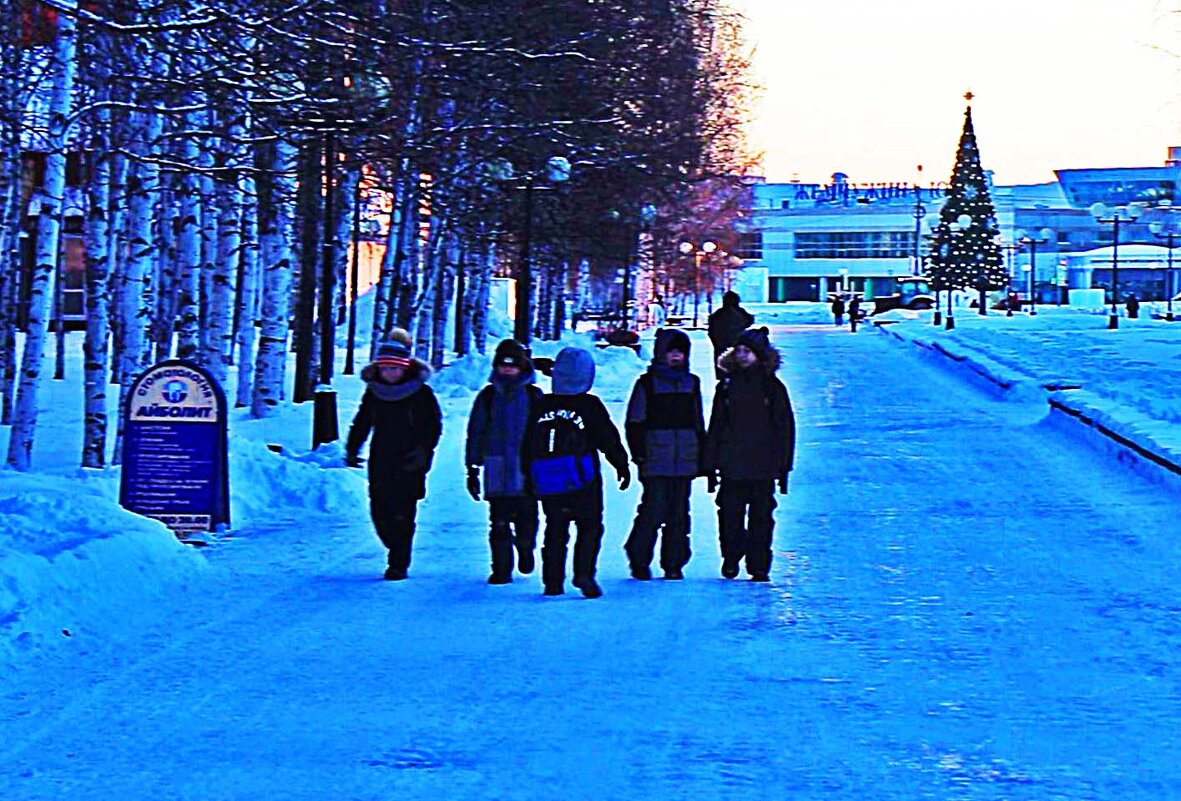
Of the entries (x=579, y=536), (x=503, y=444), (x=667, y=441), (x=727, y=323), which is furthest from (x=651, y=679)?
(x=727, y=323)

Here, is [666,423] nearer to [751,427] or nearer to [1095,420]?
[751,427]

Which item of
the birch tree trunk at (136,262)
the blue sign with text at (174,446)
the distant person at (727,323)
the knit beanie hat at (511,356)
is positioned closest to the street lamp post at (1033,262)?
the distant person at (727,323)

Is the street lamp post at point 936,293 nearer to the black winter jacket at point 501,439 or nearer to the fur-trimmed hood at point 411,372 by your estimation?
the fur-trimmed hood at point 411,372

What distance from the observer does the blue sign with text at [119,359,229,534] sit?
1272 centimetres

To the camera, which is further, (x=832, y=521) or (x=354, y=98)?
(x=354, y=98)

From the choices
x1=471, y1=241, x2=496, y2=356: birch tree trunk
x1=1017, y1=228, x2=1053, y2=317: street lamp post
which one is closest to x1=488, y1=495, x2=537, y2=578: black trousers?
x1=471, y1=241, x2=496, y2=356: birch tree trunk

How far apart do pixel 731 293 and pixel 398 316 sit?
532 cm

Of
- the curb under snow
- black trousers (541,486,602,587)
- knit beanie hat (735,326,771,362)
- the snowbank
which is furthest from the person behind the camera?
the curb under snow

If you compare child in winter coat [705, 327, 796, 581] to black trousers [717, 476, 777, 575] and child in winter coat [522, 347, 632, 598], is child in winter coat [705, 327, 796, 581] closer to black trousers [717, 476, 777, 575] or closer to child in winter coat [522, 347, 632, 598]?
black trousers [717, 476, 777, 575]

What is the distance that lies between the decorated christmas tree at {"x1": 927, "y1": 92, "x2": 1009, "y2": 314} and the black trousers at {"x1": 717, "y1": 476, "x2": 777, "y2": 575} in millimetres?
88094

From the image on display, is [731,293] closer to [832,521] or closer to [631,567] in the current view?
[832,521]

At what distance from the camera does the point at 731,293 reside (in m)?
27.6

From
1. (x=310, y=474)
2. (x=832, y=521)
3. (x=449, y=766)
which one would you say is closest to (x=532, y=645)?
(x=449, y=766)

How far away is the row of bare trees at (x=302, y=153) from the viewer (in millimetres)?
14641
